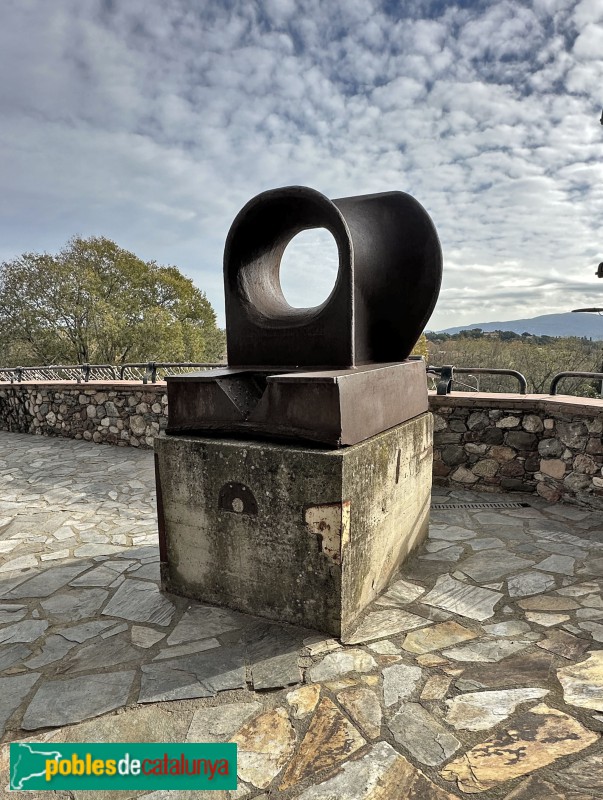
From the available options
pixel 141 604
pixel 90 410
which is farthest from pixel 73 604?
pixel 90 410

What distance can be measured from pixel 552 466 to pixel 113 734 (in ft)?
12.9

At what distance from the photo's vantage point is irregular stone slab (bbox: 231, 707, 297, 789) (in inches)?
59.2

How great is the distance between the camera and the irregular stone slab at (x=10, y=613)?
2.46m

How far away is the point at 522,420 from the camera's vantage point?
437 cm

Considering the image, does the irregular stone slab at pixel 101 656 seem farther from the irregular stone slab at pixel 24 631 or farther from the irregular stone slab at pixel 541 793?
the irregular stone slab at pixel 541 793

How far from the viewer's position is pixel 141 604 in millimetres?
2568

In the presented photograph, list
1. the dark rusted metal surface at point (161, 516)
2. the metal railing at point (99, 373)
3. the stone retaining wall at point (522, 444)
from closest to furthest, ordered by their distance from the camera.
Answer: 1. the dark rusted metal surface at point (161, 516)
2. the stone retaining wall at point (522, 444)
3. the metal railing at point (99, 373)

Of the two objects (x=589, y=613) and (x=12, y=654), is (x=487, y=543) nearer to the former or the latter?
(x=589, y=613)

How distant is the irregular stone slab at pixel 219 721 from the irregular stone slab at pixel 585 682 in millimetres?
1207

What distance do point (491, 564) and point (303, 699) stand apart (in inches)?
67.6

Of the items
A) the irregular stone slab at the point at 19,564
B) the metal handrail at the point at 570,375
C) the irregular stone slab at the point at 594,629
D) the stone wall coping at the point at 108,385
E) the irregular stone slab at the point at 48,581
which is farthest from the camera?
the stone wall coping at the point at 108,385

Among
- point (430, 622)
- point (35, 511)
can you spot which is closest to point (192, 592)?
point (430, 622)

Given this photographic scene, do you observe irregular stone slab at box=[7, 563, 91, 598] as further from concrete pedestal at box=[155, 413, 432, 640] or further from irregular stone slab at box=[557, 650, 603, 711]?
irregular stone slab at box=[557, 650, 603, 711]

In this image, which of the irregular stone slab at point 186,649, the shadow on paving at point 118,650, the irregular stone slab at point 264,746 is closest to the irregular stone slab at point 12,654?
the shadow on paving at point 118,650
